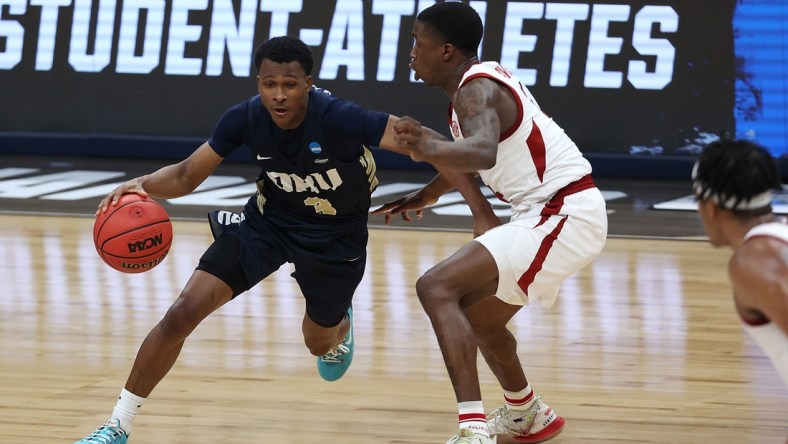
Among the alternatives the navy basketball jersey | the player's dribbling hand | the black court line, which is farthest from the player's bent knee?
the black court line

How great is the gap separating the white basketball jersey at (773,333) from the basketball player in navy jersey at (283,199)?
4.94ft

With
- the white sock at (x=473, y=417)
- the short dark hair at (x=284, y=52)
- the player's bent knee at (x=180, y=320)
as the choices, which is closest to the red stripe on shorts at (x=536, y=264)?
the white sock at (x=473, y=417)

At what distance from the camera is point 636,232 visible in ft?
28.9

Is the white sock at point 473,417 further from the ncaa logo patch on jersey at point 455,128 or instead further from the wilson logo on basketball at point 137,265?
the wilson logo on basketball at point 137,265

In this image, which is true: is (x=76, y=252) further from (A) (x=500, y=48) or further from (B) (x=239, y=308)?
(A) (x=500, y=48)

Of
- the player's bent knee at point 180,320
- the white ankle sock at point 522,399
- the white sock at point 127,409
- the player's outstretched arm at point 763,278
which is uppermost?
the player's outstretched arm at point 763,278

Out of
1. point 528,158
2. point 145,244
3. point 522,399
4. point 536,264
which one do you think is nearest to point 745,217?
point 536,264

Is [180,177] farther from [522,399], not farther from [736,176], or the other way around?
[736,176]

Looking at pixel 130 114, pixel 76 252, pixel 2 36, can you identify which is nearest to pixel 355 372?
pixel 76 252

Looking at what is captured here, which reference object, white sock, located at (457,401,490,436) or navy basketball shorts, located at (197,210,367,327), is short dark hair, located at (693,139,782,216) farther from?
navy basketball shorts, located at (197,210,367,327)

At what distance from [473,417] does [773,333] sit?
1.25 m

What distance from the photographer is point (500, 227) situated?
4070 mm

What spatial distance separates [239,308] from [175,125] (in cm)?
534

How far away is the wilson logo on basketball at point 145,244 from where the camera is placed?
4.27m
